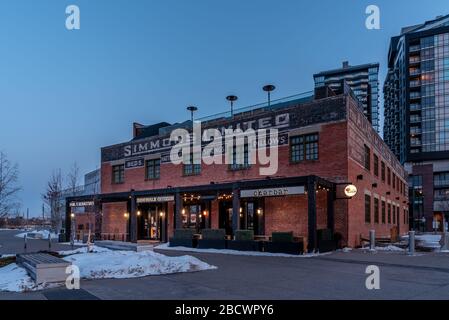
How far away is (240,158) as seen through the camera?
27984 mm

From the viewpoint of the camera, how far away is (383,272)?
1341 centimetres

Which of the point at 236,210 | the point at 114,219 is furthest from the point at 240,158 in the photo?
the point at 114,219

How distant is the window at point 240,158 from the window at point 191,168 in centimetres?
318

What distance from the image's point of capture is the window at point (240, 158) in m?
27.7

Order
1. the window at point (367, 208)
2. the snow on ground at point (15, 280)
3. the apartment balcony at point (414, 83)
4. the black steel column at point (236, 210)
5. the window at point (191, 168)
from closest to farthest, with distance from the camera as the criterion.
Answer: the snow on ground at point (15, 280)
the black steel column at point (236, 210)
the window at point (367, 208)
the window at point (191, 168)
the apartment balcony at point (414, 83)

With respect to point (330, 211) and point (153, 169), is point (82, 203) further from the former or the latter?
point (330, 211)

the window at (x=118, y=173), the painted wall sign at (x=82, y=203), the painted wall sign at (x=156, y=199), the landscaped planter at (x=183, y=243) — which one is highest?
the window at (x=118, y=173)

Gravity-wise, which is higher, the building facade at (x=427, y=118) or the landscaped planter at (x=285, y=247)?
the building facade at (x=427, y=118)

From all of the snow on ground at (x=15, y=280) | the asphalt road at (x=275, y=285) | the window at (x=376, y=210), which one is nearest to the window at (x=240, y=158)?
the window at (x=376, y=210)

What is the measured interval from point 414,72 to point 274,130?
89995 millimetres

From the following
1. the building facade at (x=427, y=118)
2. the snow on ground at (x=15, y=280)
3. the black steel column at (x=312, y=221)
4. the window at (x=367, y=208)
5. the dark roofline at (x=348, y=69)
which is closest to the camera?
the snow on ground at (x=15, y=280)

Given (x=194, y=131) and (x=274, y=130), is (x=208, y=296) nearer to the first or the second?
(x=274, y=130)

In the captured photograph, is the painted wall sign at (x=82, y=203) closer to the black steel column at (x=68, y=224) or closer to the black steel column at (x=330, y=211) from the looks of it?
the black steel column at (x=68, y=224)
